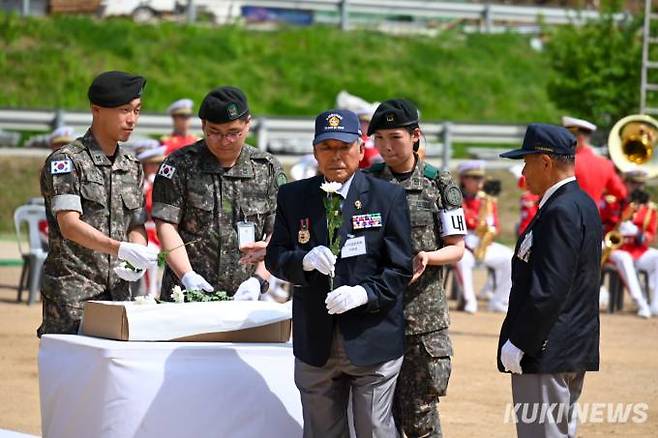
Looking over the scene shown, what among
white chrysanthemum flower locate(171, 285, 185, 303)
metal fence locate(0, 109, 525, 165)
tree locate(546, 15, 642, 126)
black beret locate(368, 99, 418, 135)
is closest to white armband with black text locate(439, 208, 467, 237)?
black beret locate(368, 99, 418, 135)

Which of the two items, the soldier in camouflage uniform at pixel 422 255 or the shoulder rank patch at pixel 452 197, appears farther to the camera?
the shoulder rank patch at pixel 452 197

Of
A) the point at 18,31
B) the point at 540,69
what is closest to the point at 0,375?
the point at 18,31

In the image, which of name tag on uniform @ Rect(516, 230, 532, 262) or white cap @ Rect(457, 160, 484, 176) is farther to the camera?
white cap @ Rect(457, 160, 484, 176)

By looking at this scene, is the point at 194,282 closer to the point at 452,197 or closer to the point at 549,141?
the point at 452,197

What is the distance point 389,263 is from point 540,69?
27.2 metres

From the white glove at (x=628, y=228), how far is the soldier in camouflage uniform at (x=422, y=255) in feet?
32.4

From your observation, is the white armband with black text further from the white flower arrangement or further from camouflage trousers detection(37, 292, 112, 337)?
camouflage trousers detection(37, 292, 112, 337)

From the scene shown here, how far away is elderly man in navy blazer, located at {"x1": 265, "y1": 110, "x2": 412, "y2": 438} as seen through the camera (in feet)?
19.9

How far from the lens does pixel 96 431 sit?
6.39 m

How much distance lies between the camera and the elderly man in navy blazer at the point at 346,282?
606 cm

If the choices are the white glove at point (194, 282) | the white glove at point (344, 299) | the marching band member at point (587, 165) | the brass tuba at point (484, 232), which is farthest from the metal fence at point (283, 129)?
the white glove at point (344, 299)

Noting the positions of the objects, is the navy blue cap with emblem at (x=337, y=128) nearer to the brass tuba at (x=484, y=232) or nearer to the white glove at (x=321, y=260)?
the white glove at (x=321, y=260)

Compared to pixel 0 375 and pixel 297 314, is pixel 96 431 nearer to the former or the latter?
pixel 297 314

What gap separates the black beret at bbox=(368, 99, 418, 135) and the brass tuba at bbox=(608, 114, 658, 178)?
36.4 feet
